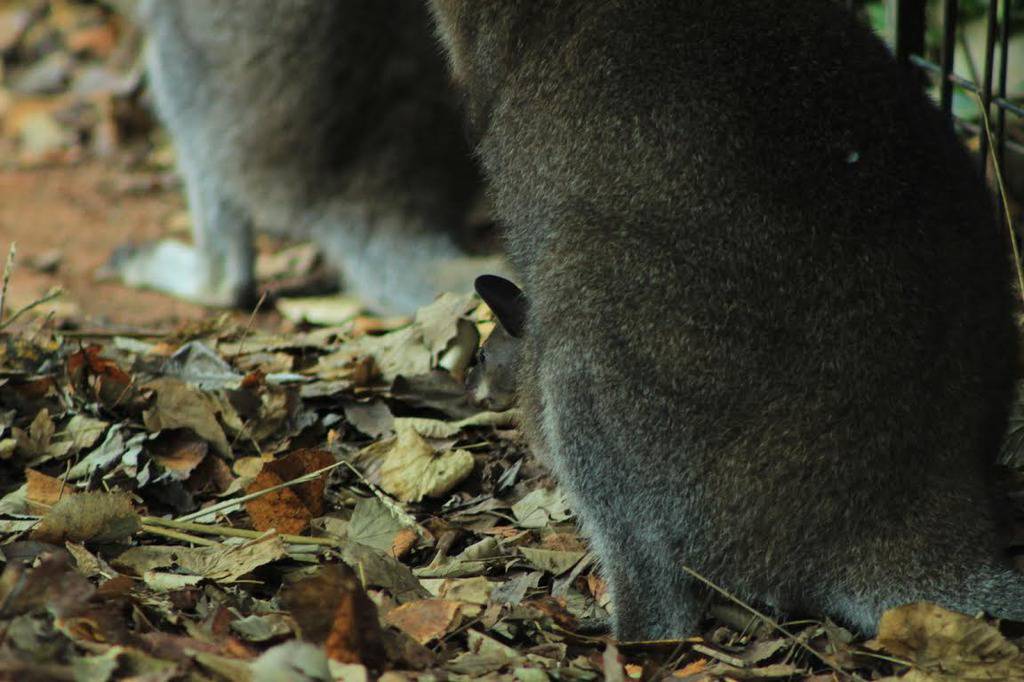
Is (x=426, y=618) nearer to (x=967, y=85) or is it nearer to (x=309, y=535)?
(x=309, y=535)

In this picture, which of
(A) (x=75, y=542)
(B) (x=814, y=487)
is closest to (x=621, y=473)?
(B) (x=814, y=487)

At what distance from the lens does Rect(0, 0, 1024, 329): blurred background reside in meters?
5.81

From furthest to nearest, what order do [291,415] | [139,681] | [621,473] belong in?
[291,415]
[621,473]
[139,681]

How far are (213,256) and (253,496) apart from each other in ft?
11.2

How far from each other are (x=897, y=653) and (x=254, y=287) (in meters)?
4.50

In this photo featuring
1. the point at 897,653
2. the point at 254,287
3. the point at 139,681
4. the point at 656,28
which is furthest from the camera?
the point at 254,287

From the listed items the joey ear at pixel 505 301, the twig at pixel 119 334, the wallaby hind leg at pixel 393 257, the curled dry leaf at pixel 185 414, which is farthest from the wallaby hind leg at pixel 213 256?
the joey ear at pixel 505 301

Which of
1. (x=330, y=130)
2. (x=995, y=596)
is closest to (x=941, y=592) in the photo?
(x=995, y=596)

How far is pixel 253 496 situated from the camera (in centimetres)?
346

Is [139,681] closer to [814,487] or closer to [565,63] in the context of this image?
[814,487]

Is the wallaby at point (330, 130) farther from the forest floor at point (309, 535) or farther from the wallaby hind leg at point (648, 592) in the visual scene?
the wallaby hind leg at point (648, 592)

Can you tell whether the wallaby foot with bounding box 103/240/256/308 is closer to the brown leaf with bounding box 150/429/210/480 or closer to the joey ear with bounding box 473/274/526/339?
the brown leaf with bounding box 150/429/210/480

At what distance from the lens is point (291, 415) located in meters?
4.08

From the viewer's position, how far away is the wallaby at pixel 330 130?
19.8ft
